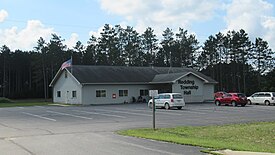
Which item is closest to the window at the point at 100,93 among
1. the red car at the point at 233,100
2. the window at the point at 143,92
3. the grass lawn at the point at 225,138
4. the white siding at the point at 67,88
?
the white siding at the point at 67,88

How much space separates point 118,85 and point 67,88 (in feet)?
25.9

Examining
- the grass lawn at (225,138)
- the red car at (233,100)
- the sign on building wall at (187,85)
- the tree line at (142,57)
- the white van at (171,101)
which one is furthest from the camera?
the tree line at (142,57)

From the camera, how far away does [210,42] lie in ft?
297

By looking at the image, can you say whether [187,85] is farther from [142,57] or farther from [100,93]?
[142,57]

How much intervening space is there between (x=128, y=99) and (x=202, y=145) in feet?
134

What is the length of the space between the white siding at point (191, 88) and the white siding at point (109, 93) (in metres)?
5.60

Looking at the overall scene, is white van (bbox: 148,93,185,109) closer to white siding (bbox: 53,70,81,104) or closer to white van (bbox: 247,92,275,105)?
white van (bbox: 247,92,275,105)

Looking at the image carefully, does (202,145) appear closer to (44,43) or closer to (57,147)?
(57,147)

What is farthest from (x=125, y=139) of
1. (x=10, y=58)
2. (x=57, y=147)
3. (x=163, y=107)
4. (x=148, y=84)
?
(x=10, y=58)

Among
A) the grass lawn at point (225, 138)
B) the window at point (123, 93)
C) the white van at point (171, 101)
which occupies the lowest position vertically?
the grass lawn at point (225, 138)

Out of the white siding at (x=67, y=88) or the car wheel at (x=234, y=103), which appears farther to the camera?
the white siding at (x=67, y=88)

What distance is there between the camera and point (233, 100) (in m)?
40.3

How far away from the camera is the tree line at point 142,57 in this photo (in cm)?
8372

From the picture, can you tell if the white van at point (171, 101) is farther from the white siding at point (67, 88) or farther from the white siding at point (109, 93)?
the white siding at point (67, 88)
